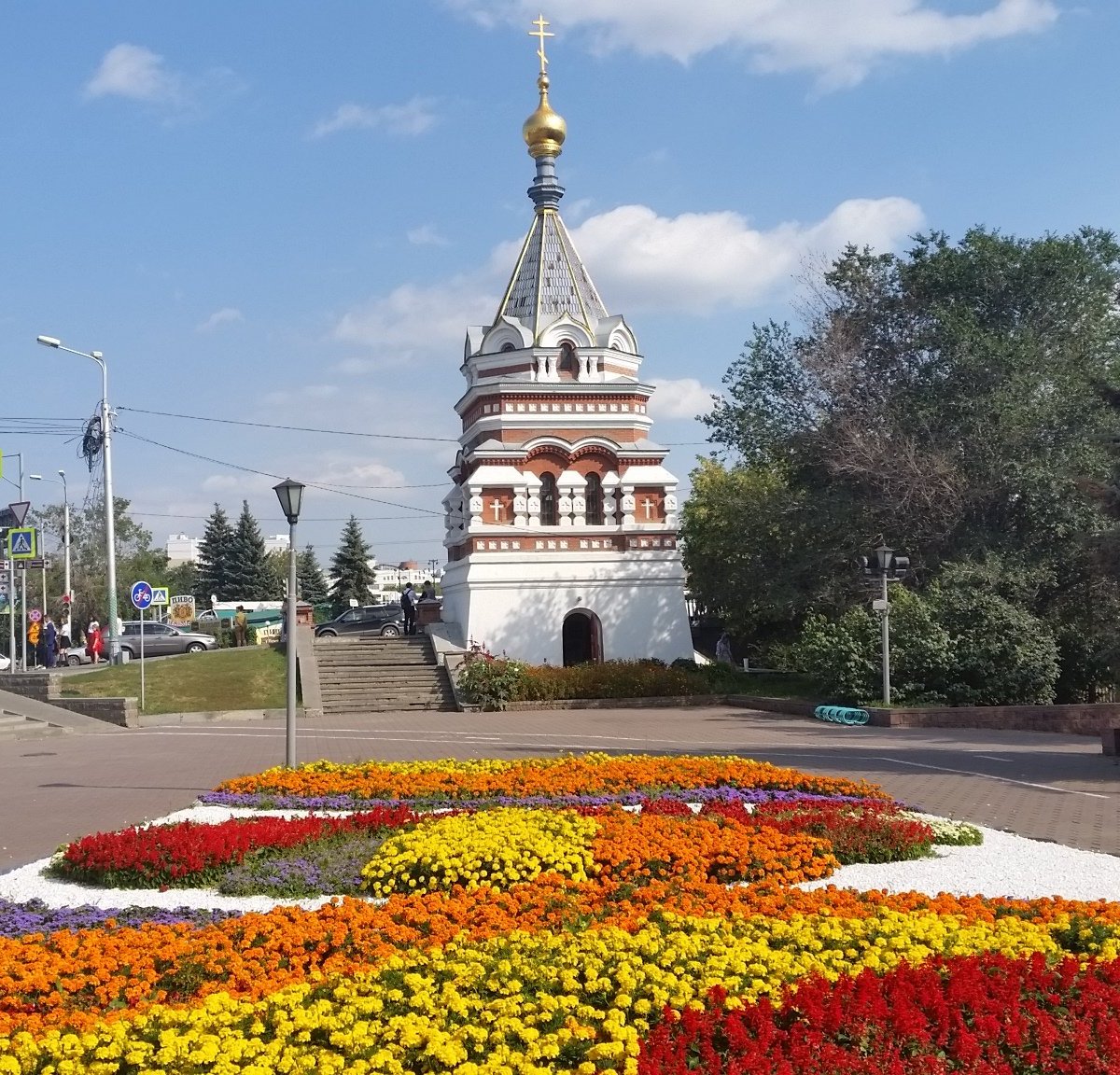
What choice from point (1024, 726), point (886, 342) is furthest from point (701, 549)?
point (1024, 726)

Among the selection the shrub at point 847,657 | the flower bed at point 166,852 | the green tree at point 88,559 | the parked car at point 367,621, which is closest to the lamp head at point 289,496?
the flower bed at point 166,852

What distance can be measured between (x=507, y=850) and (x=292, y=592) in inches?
261

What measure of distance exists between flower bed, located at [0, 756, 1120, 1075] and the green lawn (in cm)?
1936

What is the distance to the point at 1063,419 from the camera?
94.7ft

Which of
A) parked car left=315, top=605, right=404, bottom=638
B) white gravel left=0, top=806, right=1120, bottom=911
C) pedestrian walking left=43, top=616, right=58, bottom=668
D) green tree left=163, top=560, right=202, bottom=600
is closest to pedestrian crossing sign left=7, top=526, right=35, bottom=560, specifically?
pedestrian walking left=43, top=616, right=58, bottom=668

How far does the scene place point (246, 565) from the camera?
7419 cm

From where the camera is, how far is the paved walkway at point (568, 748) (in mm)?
12555

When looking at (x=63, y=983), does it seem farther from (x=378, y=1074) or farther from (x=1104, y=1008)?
(x=1104, y=1008)

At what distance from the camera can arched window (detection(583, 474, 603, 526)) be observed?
36.0m

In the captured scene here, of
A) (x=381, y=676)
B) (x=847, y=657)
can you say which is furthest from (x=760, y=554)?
(x=381, y=676)

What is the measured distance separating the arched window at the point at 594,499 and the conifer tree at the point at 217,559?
4237 cm

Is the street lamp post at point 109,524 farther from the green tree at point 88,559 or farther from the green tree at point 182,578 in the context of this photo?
the green tree at point 182,578

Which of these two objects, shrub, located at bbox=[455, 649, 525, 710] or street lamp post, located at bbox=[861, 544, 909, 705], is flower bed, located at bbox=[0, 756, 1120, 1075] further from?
shrub, located at bbox=[455, 649, 525, 710]

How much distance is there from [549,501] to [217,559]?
4373cm
